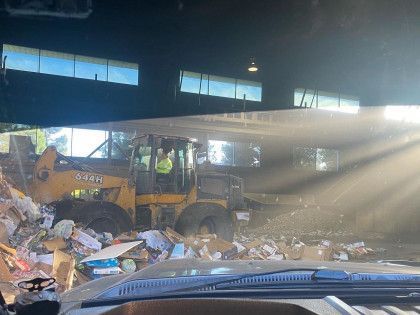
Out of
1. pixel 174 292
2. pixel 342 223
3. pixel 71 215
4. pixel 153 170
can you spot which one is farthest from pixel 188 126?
pixel 174 292

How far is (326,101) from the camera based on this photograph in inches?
1043

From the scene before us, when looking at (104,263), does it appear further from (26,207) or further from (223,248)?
(223,248)

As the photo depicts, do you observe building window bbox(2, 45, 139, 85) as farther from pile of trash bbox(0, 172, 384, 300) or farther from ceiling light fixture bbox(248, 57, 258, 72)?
pile of trash bbox(0, 172, 384, 300)

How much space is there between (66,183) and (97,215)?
126 centimetres

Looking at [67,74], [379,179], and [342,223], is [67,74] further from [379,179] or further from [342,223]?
[379,179]

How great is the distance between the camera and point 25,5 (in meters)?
9.87

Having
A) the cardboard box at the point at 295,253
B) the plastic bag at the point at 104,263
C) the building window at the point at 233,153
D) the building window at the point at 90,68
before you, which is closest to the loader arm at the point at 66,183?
the cardboard box at the point at 295,253

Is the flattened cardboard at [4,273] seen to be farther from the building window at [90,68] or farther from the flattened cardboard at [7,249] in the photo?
the building window at [90,68]

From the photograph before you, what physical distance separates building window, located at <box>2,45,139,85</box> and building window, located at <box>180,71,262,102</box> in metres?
2.44

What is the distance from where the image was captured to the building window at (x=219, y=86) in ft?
74.5

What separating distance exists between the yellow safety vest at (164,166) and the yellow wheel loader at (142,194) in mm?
76

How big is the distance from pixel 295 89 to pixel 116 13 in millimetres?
13311

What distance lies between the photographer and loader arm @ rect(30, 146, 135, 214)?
446 inches

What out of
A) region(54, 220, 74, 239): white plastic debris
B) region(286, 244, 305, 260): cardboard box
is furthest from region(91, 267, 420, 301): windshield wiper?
region(286, 244, 305, 260): cardboard box
